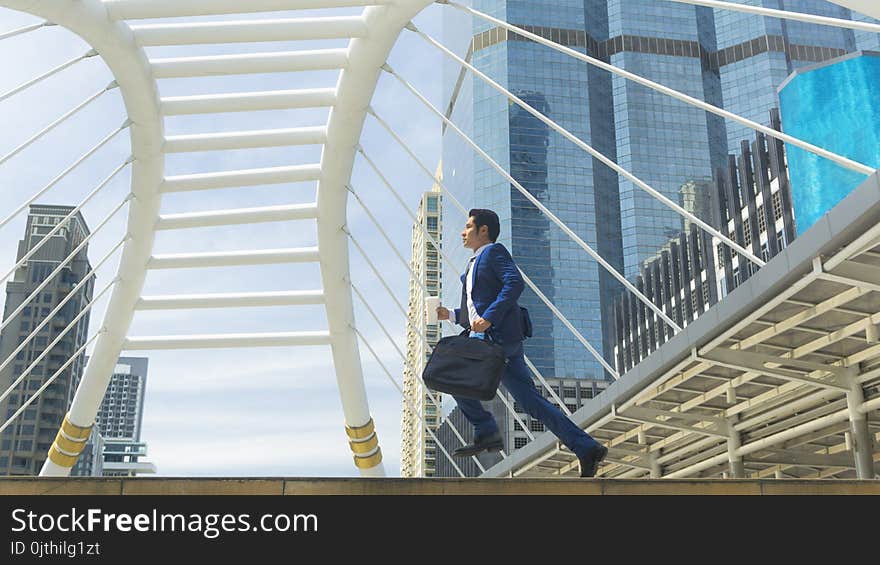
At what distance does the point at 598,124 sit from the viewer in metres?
127

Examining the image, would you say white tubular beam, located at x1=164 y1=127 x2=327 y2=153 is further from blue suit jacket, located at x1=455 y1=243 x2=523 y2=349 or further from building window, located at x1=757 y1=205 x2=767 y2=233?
building window, located at x1=757 y1=205 x2=767 y2=233

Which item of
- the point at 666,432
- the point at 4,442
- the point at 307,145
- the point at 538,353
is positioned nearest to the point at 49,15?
the point at 307,145

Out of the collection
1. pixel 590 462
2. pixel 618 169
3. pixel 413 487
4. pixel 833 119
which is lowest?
pixel 413 487

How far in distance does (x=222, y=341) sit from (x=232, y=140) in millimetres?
5312

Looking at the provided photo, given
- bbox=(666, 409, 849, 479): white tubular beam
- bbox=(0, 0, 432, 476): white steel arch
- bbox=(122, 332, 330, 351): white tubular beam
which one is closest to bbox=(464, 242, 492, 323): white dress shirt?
bbox=(0, 0, 432, 476): white steel arch

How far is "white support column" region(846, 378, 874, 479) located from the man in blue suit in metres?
6.66

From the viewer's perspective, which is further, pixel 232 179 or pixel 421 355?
pixel 421 355

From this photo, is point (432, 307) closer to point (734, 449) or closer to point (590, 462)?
point (590, 462)

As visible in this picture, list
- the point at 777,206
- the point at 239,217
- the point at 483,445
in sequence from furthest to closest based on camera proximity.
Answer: the point at 777,206 < the point at 239,217 < the point at 483,445

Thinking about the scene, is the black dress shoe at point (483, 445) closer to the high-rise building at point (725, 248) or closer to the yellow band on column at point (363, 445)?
the yellow band on column at point (363, 445)

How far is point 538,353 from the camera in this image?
112 meters

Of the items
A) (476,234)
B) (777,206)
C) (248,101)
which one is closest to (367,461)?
(248,101)

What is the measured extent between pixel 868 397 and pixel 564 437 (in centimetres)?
728
